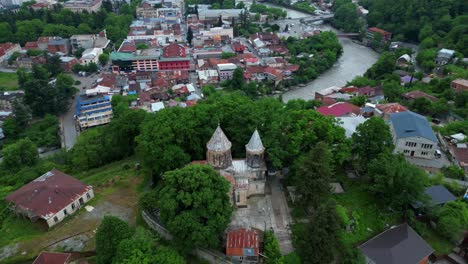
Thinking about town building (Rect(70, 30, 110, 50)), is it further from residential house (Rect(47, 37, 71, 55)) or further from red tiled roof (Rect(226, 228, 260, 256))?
red tiled roof (Rect(226, 228, 260, 256))

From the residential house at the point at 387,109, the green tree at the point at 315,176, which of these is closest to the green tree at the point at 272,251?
the green tree at the point at 315,176

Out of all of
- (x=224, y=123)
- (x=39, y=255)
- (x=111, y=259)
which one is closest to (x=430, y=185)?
(x=224, y=123)

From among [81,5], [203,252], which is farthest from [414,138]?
[81,5]

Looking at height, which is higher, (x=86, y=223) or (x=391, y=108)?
(x=391, y=108)

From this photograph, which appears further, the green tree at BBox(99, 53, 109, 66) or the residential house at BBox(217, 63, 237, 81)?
the green tree at BBox(99, 53, 109, 66)

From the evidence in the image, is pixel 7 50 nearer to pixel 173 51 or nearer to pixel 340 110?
pixel 173 51

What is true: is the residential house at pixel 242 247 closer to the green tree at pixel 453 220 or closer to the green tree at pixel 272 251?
the green tree at pixel 272 251

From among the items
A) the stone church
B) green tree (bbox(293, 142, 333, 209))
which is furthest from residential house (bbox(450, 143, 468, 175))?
the stone church
